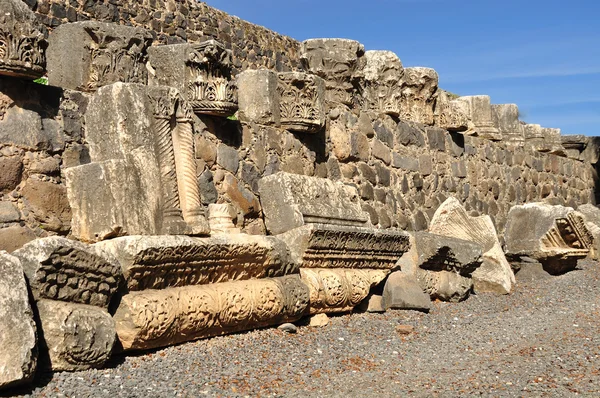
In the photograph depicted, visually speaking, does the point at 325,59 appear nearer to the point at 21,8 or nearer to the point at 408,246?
the point at 408,246

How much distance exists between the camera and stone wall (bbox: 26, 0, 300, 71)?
47.9 feet

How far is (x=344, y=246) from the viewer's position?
715 cm

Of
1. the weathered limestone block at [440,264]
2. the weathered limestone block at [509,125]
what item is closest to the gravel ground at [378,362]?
the weathered limestone block at [440,264]

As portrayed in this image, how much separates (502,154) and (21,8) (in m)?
8.87

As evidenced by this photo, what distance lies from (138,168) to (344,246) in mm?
2101

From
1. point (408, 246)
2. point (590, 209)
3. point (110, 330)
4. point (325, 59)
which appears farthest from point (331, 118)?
point (590, 209)

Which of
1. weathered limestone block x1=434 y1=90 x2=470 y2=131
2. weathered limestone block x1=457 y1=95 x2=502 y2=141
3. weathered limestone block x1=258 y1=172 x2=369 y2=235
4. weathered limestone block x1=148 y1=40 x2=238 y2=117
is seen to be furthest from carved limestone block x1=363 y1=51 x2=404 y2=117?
weathered limestone block x1=148 y1=40 x2=238 y2=117

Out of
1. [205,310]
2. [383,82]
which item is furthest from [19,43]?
[383,82]

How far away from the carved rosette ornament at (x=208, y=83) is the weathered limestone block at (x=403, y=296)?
210 centimetres

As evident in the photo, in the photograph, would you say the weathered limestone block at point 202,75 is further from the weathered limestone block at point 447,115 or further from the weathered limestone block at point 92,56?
the weathered limestone block at point 447,115

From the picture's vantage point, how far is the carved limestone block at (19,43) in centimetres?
508

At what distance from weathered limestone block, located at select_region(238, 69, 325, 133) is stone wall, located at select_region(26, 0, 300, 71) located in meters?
7.35

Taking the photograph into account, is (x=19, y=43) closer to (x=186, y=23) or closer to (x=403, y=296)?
(x=403, y=296)

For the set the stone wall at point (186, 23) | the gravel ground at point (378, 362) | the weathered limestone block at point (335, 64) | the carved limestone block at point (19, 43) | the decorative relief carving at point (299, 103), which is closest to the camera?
the gravel ground at point (378, 362)
